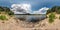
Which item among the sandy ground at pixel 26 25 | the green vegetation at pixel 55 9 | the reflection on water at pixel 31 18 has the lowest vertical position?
the sandy ground at pixel 26 25

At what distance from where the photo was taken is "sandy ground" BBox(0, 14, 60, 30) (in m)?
9.53

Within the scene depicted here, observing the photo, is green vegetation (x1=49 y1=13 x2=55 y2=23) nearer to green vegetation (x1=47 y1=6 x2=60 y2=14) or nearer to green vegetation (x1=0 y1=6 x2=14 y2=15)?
green vegetation (x1=47 y1=6 x2=60 y2=14)

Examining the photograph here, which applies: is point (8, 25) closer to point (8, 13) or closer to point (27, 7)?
point (8, 13)

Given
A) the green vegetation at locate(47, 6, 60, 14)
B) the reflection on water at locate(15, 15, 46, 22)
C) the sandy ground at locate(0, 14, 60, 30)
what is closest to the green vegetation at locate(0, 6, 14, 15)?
the sandy ground at locate(0, 14, 60, 30)

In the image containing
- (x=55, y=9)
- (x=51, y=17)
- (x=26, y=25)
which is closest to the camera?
(x=51, y=17)

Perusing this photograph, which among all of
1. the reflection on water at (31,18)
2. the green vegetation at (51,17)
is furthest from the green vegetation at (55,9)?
the reflection on water at (31,18)

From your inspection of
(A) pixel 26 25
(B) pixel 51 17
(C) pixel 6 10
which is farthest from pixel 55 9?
(C) pixel 6 10

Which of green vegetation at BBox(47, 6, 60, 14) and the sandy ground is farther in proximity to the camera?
green vegetation at BBox(47, 6, 60, 14)

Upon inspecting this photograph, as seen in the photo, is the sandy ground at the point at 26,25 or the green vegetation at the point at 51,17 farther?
the green vegetation at the point at 51,17

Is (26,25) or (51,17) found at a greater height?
(51,17)

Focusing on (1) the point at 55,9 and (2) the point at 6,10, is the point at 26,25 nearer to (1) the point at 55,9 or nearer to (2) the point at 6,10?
(2) the point at 6,10

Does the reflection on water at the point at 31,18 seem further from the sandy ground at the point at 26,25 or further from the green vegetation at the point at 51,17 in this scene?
the green vegetation at the point at 51,17

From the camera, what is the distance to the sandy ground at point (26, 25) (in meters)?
9.53

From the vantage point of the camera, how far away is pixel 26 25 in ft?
33.7
